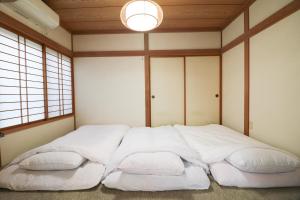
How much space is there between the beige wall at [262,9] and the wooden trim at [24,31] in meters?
2.90

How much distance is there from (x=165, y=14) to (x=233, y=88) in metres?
1.65

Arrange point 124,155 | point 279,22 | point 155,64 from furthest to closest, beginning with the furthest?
point 155,64, point 279,22, point 124,155

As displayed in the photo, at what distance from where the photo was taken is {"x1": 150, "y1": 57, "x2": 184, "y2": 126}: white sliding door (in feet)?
9.21

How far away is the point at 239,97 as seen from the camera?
228 centimetres

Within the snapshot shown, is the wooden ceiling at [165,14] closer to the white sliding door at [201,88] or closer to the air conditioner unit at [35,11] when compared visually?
the air conditioner unit at [35,11]

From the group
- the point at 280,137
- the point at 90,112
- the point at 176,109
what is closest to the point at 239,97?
the point at 280,137

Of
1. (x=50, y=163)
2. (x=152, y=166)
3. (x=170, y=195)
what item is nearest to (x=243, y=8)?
(x=152, y=166)

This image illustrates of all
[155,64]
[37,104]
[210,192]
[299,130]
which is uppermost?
[155,64]

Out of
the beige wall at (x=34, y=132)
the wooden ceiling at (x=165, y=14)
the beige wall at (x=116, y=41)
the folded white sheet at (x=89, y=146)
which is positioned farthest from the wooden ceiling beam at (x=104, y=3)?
the folded white sheet at (x=89, y=146)

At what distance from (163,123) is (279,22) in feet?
7.07

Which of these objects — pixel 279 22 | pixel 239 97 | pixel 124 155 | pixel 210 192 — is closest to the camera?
pixel 210 192

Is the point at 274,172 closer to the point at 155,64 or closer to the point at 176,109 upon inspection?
the point at 176,109

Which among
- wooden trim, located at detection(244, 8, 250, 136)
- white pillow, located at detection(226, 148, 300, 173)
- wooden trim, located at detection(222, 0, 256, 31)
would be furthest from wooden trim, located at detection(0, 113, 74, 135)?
wooden trim, located at detection(222, 0, 256, 31)

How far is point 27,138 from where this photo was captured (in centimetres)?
176
